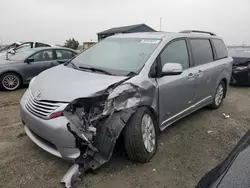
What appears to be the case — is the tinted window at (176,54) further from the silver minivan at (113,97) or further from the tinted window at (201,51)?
the tinted window at (201,51)

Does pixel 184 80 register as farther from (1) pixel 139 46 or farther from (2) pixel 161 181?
(2) pixel 161 181

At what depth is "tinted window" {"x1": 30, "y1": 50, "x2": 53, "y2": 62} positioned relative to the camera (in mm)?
7545

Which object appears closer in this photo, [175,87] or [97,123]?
[97,123]

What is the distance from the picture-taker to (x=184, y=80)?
374cm

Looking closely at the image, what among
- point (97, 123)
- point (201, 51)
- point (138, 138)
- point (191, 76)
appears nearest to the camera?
point (97, 123)

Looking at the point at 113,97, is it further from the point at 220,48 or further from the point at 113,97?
the point at 220,48

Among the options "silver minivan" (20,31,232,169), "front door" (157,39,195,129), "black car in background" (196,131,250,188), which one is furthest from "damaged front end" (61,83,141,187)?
"black car in background" (196,131,250,188)

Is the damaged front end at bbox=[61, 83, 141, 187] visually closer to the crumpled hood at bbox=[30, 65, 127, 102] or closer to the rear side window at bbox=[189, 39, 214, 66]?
the crumpled hood at bbox=[30, 65, 127, 102]

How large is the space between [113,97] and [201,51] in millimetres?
2496

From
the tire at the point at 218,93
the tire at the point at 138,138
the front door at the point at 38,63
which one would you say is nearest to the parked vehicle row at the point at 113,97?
the tire at the point at 138,138

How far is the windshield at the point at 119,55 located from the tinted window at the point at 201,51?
100cm

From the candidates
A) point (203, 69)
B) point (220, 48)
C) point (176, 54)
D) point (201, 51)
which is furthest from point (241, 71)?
point (176, 54)

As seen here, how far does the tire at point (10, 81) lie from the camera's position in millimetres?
6873

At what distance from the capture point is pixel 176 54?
378cm
